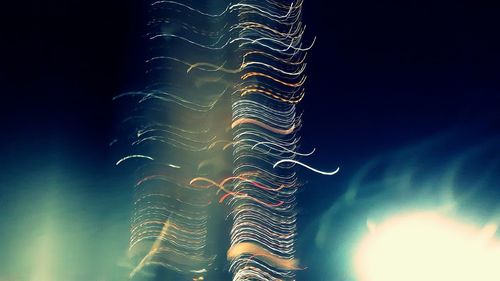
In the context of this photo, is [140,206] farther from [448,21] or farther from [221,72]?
[448,21]

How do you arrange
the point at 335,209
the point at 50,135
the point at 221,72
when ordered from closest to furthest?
the point at 50,135
the point at 221,72
the point at 335,209

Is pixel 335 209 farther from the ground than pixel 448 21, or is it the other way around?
pixel 448 21

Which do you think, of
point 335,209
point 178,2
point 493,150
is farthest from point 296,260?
point 178,2

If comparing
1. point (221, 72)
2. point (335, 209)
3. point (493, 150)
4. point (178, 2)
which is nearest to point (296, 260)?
point (335, 209)

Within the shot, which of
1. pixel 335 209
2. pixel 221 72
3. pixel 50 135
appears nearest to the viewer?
pixel 50 135

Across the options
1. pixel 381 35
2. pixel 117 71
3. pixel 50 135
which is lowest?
pixel 50 135

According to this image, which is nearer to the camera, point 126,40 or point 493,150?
point 126,40

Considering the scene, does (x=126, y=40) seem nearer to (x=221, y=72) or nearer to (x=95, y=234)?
(x=221, y=72)
